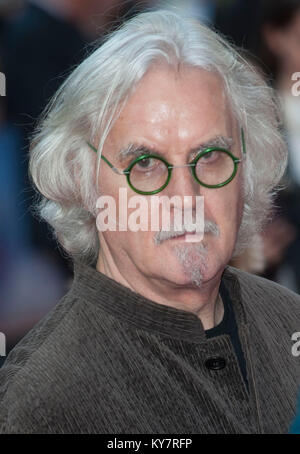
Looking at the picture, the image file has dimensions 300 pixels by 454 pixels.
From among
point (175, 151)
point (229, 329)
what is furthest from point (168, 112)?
point (229, 329)

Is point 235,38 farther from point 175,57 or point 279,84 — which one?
point 175,57

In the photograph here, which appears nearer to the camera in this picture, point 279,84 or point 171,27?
point 171,27

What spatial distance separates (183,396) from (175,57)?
2.35 ft

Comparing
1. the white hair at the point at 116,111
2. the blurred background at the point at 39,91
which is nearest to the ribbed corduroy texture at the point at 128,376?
the white hair at the point at 116,111

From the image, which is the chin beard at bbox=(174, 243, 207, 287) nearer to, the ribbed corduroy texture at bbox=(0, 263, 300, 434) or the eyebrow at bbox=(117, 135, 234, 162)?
the ribbed corduroy texture at bbox=(0, 263, 300, 434)

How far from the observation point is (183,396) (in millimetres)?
1451

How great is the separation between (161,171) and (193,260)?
0.20m

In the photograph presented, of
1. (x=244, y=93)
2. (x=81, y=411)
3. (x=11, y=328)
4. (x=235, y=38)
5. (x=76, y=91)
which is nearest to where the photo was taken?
(x=81, y=411)

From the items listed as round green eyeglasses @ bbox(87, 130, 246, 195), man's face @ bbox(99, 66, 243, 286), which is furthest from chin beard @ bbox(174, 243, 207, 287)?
round green eyeglasses @ bbox(87, 130, 246, 195)

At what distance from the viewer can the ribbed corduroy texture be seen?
137 centimetres

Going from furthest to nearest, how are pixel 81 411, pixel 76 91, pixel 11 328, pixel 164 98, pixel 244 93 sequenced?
pixel 11 328 → pixel 244 93 → pixel 76 91 → pixel 164 98 → pixel 81 411

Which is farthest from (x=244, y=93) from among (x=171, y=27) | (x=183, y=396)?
(x=183, y=396)

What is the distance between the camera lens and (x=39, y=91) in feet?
7.93

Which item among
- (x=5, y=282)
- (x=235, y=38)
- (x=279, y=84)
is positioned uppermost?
(x=235, y=38)
